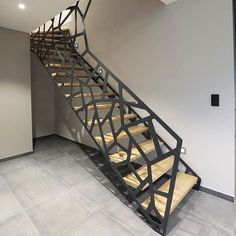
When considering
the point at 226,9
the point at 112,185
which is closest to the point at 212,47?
the point at 226,9

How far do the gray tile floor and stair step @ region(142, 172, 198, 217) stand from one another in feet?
0.61

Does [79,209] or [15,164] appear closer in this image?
[79,209]

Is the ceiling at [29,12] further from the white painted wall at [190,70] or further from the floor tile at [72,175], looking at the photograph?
the floor tile at [72,175]

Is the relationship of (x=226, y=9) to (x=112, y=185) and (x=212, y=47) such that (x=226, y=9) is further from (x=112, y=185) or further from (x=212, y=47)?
(x=112, y=185)

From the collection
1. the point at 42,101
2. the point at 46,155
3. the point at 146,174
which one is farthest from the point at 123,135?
the point at 42,101

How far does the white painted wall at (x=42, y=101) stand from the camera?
4691mm

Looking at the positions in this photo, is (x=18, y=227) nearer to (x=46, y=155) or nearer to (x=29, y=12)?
(x=46, y=155)

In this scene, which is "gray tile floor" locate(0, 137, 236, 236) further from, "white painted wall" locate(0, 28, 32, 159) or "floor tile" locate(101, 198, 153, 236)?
"white painted wall" locate(0, 28, 32, 159)

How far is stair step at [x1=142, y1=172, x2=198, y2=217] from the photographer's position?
1808 mm

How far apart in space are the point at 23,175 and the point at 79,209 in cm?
124

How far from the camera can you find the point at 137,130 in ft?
8.27

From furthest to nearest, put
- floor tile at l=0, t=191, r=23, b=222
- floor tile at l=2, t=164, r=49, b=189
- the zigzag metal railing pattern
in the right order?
1. floor tile at l=2, t=164, r=49, b=189
2. floor tile at l=0, t=191, r=23, b=222
3. the zigzag metal railing pattern

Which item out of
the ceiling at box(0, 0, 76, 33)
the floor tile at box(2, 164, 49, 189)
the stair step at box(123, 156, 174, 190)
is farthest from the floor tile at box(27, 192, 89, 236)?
the ceiling at box(0, 0, 76, 33)

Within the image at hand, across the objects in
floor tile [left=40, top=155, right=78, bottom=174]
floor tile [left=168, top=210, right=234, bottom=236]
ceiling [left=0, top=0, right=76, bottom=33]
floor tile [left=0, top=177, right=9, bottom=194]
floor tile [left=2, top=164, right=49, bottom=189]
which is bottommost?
floor tile [left=168, top=210, right=234, bottom=236]
